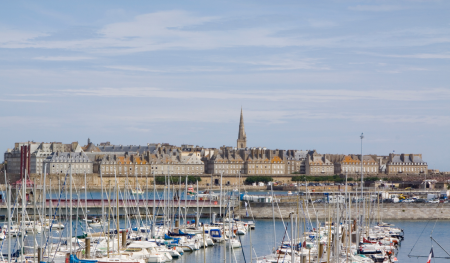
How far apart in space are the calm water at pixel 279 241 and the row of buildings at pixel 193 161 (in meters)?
59.4

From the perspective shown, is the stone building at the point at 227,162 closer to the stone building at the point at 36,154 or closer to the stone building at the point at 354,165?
the stone building at the point at 354,165

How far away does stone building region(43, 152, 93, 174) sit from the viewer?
347 feet

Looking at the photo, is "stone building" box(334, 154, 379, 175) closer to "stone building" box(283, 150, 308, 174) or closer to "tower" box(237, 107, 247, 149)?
"stone building" box(283, 150, 308, 174)

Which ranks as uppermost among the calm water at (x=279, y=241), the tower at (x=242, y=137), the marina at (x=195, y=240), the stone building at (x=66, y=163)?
the tower at (x=242, y=137)

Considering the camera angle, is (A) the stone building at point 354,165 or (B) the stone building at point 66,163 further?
(A) the stone building at point 354,165

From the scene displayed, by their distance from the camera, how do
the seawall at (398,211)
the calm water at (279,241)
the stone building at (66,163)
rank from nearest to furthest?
the calm water at (279,241)
the seawall at (398,211)
the stone building at (66,163)

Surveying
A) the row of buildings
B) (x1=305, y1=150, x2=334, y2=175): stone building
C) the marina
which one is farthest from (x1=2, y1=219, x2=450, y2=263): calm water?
(x1=305, y1=150, x2=334, y2=175): stone building

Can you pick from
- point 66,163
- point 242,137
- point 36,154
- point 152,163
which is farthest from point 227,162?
point 242,137


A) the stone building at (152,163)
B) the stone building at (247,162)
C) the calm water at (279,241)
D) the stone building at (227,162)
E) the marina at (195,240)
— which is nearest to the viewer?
the marina at (195,240)

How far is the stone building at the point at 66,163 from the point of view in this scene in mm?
105750

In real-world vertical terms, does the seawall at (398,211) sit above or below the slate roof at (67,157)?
below

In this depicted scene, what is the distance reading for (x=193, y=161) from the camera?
115562mm

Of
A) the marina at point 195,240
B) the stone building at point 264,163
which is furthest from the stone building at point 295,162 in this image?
the marina at point 195,240

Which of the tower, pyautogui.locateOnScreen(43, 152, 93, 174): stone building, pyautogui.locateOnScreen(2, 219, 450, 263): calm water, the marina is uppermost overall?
the tower
